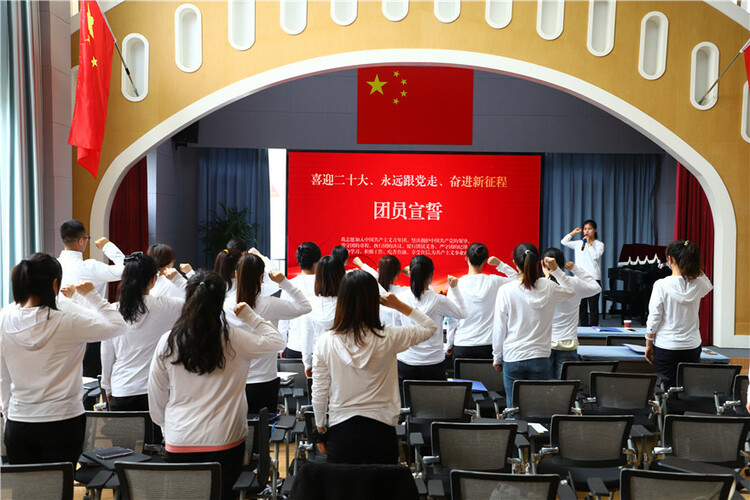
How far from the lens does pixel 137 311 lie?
11.3ft

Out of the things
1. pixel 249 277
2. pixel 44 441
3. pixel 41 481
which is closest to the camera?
pixel 41 481

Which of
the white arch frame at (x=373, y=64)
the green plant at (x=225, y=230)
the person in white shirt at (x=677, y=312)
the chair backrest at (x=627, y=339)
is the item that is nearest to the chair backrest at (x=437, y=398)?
the person in white shirt at (x=677, y=312)

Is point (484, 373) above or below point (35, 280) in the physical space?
below

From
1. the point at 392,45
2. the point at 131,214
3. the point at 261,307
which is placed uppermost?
the point at 392,45

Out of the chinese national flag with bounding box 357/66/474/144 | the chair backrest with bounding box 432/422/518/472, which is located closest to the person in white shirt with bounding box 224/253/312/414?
the chair backrest with bounding box 432/422/518/472

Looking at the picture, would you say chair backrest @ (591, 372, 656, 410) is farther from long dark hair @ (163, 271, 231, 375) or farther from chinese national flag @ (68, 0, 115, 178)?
chinese national flag @ (68, 0, 115, 178)

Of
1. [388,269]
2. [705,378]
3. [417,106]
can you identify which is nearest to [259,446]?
[388,269]

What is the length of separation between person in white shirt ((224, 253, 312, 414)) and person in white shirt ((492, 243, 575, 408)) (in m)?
1.38

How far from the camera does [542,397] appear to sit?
3.97 meters

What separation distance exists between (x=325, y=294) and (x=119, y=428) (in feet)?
4.82

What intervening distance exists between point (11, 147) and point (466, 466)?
524 cm

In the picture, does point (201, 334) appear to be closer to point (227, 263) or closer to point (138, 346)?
point (138, 346)

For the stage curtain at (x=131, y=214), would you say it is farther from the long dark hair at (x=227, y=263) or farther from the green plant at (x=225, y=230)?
the long dark hair at (x=227, y=263)

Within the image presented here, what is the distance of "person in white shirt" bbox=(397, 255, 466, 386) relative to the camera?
4.21m
